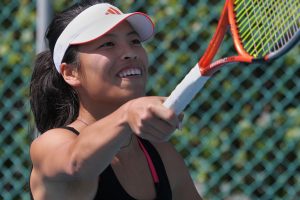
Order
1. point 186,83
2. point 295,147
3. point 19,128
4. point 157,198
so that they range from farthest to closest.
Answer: point 19,128 → point 295,147 → point 157,198 → point 186,83

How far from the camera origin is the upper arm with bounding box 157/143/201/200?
3268mm

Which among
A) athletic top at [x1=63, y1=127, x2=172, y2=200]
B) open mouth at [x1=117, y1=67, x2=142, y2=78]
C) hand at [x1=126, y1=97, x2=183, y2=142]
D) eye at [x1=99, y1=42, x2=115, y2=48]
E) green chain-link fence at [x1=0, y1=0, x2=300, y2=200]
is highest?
hand at [x1=126, y1=97, x2=183, y2=142]

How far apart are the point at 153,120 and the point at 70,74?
898 millimetres

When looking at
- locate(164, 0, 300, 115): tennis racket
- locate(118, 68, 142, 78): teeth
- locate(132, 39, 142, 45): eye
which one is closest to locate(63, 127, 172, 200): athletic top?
locate(118, 68, 142, 78): teeth

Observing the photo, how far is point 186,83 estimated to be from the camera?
7.84 feet

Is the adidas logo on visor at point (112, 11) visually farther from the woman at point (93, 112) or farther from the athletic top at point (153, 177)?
the athletic top at point (153, 177)

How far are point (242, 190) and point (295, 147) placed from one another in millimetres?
351

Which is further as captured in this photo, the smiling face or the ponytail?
the ponytail

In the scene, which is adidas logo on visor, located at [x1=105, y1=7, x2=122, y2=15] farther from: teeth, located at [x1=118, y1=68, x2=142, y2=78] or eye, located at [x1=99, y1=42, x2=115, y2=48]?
teeth, located at [x1=118, y1=68, x2=142, y2=78]

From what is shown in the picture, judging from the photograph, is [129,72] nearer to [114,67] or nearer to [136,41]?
[114,67]

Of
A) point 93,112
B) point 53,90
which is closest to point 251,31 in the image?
point 93,112

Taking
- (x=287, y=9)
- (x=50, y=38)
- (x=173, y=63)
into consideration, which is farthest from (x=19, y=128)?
(x=287, y=9)

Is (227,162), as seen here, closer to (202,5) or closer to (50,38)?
(202,5)

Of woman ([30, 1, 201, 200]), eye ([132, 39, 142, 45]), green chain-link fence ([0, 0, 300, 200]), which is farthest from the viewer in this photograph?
green chain-link fence ([0, 0, 300, 200])
